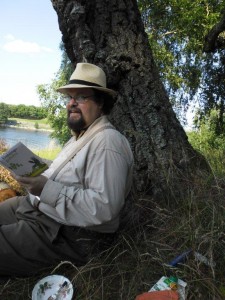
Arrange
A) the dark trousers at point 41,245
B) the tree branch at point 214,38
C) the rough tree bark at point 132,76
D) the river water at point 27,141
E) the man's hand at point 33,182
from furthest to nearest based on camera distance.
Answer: the river water at point 27,141 < the tree branch at point 214,38 < the rough tree bark at point 132,76 < the dark trousers at point 41,245 < the man's hand at point 33,182

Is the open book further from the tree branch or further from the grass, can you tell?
the tree branch

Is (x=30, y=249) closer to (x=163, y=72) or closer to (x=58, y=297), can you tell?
(x=58, y=297)

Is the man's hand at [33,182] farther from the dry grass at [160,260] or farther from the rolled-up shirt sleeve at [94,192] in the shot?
the dry grass at [160,260]

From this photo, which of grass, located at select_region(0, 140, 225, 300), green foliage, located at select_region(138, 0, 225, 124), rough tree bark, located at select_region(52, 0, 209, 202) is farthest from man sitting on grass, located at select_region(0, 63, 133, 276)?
green foliage, located at select_region(138, 0, 225, 124)

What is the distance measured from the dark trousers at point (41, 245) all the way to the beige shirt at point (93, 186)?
122 mm

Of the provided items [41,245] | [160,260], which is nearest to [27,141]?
[41,245]

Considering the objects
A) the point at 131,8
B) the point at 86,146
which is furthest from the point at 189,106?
the point at 86,146

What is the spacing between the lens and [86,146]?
255cm

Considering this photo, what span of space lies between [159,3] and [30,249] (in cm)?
1043

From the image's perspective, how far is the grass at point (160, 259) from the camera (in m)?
2.06

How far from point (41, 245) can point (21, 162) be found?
25.5 inches

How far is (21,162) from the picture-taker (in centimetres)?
243

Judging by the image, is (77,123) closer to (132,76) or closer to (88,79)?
(88,79)

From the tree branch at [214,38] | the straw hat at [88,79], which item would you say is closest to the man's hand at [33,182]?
the straw hat at [88,79]
